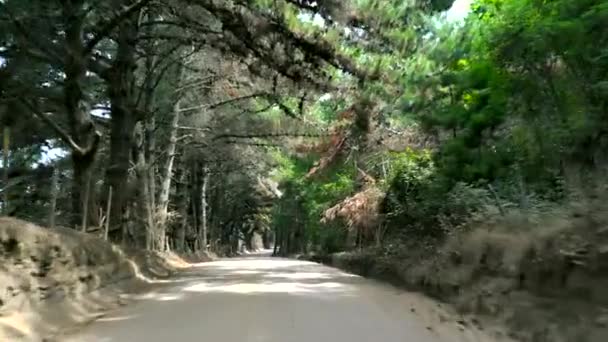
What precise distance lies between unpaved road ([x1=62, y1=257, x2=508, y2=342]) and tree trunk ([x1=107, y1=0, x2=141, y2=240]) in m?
5.46

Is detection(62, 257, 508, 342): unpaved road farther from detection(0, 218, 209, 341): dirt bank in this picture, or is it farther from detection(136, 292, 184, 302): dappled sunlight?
detection(0, 218, 209, 341): dirt bank

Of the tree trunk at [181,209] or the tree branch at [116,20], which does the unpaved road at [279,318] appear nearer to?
the tree branch at [116,20]

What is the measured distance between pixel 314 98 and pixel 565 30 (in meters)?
7.23

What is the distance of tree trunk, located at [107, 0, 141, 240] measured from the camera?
1789 cm

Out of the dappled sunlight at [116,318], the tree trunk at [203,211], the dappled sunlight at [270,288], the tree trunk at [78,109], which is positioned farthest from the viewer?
the tree trunk at [203,211]

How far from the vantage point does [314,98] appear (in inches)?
649

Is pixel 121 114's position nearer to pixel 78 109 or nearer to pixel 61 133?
pixel 78 109

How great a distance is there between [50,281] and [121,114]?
10126mm

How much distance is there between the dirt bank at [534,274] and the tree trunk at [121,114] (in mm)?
9389

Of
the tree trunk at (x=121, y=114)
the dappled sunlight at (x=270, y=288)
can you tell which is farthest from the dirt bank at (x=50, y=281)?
the tree trunk at (x=121, y=114)

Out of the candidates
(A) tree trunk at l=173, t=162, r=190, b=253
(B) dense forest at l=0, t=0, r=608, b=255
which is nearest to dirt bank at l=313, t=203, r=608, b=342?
(B) dense forest at l=0, t=0, r=608, b=255

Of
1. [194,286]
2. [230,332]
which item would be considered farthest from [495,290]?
[194,286]

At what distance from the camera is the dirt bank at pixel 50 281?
7.50m

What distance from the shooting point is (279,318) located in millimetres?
9398
